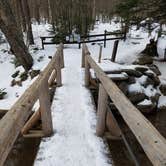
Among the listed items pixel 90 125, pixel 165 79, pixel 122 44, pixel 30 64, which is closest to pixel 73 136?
pixel 90 125

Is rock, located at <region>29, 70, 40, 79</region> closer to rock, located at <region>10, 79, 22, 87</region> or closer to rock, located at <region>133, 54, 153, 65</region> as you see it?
rock, located at <region>10, 79, 22, 87</region>

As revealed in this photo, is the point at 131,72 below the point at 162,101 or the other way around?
the other way around

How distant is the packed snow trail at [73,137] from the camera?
→ 9.57ft

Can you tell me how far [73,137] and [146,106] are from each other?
4673 mm

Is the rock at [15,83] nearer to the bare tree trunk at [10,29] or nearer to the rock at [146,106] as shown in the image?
the bare tree trunk at [10,29]

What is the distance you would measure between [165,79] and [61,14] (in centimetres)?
1078

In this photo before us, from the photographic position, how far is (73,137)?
3.48m

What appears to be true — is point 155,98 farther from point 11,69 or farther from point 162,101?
point 11,69

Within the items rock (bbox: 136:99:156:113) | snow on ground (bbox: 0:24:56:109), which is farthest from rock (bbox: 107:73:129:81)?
snow on ground (bbox: 0:24:56:109)

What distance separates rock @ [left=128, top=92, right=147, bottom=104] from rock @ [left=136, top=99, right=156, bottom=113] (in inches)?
6.0

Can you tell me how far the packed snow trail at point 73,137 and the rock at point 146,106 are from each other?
2598 millimetres

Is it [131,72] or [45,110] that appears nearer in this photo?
[45,110]

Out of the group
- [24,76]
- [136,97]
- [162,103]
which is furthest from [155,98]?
[24,76]

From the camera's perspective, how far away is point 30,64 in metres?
10.6
